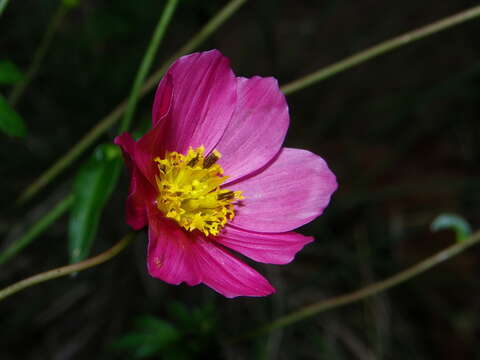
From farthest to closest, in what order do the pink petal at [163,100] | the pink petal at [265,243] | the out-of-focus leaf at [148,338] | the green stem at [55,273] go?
the out-of-focus leaf at [148,338] → the pink petal at [265,243] → the pink petal at [163,100] → the green stem at [55,273]

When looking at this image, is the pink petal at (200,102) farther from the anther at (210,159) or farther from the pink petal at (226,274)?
the pink petal at (226,274)

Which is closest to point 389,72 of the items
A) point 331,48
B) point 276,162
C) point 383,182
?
point 331,48

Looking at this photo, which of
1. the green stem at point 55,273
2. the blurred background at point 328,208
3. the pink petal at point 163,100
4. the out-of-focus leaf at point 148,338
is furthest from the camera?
the blurred background at point 328,208

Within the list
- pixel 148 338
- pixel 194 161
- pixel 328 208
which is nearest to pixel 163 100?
pixel 194 161

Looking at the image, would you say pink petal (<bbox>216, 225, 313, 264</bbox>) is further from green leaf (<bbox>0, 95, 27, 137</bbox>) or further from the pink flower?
green leaf (<bbox>0, 95, 27, 137</bbox>)

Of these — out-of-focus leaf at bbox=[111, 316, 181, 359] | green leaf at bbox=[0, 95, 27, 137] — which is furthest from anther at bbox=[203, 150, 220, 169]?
out-of-focus leaf at bbox=[111, 316, 181, 359]

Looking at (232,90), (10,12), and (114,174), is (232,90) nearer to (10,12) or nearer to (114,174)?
(114,174)

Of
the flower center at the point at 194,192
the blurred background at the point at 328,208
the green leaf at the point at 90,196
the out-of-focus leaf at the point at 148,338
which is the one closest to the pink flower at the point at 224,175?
the flower center at the point at 194,192

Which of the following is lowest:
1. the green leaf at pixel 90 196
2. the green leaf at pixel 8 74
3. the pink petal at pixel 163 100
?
the green leaf at pixel 90 196
